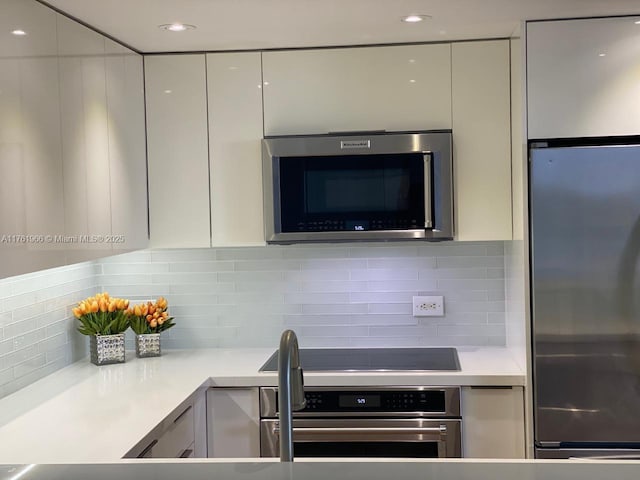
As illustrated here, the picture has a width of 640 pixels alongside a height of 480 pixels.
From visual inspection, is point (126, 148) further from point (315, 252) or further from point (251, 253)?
point (315, 252)

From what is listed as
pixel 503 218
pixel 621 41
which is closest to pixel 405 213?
pixel 503 218

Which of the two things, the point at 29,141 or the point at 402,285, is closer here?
the point at 29,141

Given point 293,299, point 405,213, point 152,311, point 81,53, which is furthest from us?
point 293,299

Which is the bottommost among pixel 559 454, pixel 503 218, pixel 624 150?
pixel 559 454

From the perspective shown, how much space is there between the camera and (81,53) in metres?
2.71

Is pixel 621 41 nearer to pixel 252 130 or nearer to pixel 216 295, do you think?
pixel 252 130

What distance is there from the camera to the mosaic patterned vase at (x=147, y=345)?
343cm

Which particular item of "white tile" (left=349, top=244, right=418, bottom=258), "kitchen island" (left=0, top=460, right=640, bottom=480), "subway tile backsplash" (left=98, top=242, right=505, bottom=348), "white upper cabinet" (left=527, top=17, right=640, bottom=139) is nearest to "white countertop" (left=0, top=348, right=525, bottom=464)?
"subway tile backsplash" (left=98, top=242, right=505, bottom=348)

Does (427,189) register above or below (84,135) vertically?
below

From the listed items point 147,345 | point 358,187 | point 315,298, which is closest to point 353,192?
point 358,187

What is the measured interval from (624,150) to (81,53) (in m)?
1.93

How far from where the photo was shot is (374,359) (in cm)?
331

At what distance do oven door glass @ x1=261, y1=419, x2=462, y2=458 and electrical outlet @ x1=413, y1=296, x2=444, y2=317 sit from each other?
0.64m

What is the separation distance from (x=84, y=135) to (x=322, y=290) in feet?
4.44
